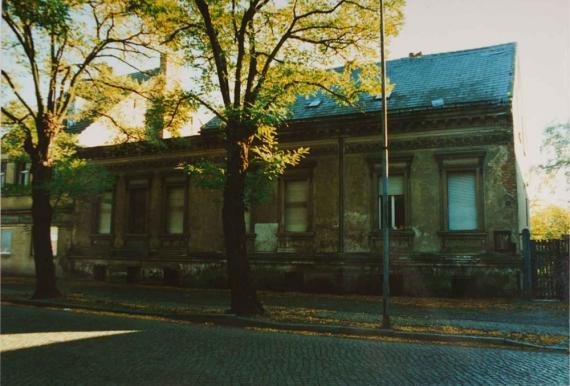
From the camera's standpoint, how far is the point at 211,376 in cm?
639

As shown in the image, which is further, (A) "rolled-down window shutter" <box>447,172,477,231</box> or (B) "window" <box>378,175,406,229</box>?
(B) "window" <box>378,175,406,229</box>

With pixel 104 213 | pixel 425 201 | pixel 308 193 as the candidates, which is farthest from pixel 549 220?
pixel 104 213

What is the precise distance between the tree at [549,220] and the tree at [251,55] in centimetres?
3063

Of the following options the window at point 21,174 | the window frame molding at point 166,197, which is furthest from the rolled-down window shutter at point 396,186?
the window at point 21,174

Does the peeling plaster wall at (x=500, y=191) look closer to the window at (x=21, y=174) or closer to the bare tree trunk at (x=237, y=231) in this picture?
the bare tree trunk at (x=237, y=231)

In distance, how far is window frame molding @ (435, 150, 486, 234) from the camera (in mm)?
16922

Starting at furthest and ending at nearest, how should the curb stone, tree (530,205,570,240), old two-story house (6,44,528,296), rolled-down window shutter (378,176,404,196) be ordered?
tree (530,205,570,240) → rolled-down window shutter (378,176,404,196) → old two-story house (6,44,528,296) → the curb stone

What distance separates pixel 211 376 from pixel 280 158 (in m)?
6.59

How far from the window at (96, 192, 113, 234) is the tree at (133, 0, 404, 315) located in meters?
13.1

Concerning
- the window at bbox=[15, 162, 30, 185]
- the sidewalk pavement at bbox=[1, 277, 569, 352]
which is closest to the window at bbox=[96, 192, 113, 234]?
the sidewalk pavement at bbox=[1, 277, 569, 352]

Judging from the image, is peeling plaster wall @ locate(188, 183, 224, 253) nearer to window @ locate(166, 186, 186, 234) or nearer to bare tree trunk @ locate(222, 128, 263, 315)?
window @ locate(166, 186, 186, 234)

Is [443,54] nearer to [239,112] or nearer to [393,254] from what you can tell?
[393,254]

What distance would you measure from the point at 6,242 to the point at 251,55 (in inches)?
863

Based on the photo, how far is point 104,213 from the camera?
2469 cm
